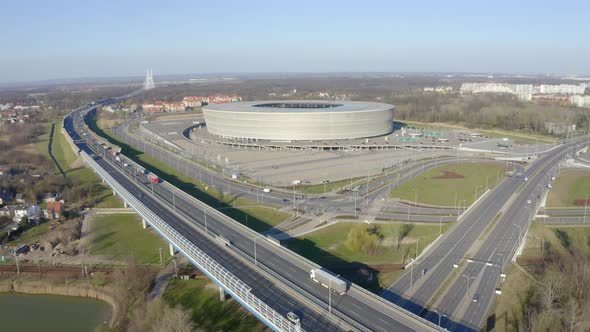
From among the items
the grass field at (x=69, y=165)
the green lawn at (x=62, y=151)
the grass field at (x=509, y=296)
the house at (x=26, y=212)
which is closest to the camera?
the grass field at (x=509, y=296)

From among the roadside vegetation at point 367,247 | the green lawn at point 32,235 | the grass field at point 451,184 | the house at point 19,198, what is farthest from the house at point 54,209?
the grass field at point 451,184

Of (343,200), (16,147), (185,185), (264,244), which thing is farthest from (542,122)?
(16,147)

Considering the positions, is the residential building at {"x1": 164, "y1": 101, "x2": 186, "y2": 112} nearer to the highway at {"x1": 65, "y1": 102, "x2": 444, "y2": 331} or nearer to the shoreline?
the highway at {"x1": 65, "y1": 102, "x2": 444, "y2": 331}

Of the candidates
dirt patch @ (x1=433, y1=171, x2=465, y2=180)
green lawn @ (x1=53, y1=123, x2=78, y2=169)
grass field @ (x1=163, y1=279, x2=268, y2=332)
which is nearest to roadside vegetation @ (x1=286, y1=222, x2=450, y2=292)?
grass field @ (x1=163, y1=279, x2=268, y2=332)

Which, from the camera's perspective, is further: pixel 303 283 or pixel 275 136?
pixel 275 136

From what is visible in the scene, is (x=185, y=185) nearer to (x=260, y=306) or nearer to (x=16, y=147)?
(x=260, y=306)

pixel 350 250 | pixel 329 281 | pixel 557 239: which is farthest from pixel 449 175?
pixel 329 281

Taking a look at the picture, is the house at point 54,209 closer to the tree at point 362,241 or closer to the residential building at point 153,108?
the tree at point 362,241

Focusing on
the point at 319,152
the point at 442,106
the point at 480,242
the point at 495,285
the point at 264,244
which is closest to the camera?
the point at 495,285
